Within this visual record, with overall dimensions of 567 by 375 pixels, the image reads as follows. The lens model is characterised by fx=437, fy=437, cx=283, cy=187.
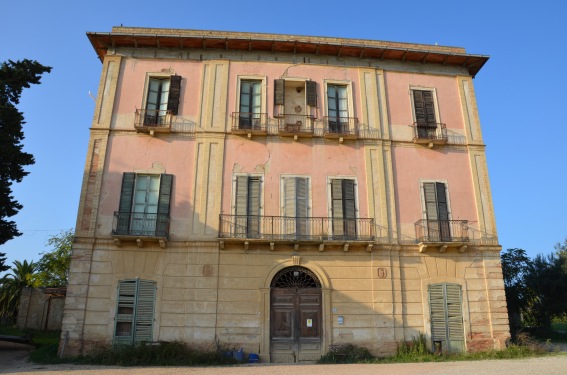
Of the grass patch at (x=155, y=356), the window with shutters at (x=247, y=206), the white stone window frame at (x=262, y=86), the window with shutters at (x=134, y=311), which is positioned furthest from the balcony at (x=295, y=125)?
the grass patch at (x=155, y=356)

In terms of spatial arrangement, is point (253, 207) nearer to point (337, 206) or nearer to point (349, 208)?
point (337, 206)

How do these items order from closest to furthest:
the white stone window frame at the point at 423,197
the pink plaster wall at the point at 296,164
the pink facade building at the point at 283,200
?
the pink facade building at the point at 283,200, the pink plaster wall at the point at 296,164, the white stone window frame at the point at 423,197

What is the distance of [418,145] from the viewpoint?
17.0 meters

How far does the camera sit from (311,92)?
17.0 metres

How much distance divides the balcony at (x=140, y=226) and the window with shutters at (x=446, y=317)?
941 cm

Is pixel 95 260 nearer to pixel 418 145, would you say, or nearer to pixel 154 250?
pixel 154 250

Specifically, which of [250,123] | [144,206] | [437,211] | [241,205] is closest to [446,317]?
[437,211]

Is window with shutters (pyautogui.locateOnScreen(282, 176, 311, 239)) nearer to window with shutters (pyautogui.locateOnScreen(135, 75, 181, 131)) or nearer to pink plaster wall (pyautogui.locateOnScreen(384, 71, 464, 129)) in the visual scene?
pink plaster wall (pyautogui.locateOnScreen(384, 71, 464, 129))

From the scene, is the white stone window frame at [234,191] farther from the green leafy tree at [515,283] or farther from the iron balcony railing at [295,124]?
the green leafy tree at [515,283]

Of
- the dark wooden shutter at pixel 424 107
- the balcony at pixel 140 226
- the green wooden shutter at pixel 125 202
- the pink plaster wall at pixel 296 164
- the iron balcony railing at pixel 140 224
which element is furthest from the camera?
the dark wooden shutter at pixel 424 107

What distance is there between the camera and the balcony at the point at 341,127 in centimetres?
1642

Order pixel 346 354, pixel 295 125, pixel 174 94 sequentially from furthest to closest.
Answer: pixel 174 94, pixel 295 125, pixel 346 354

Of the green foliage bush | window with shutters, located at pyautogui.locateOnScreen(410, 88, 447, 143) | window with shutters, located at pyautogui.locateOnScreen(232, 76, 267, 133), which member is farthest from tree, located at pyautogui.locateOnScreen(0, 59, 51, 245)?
window with shutters, located at pyautogui.locateOnScreen(410, 88, 447, 143)

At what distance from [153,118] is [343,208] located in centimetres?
781
